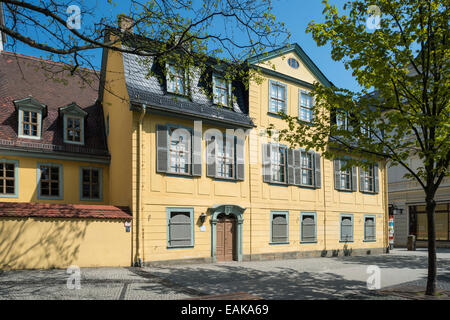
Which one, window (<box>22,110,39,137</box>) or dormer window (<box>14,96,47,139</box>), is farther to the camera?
window (<box>22,110,39,137</box>)

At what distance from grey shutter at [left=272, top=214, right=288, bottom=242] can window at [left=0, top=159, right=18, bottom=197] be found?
36.7 ft

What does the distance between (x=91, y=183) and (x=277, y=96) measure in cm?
964

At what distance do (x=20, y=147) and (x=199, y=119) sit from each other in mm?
7269

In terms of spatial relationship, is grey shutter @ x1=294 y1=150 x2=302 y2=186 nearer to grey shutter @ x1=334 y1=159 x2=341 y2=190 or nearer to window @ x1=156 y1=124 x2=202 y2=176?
grey shutter @ x1=334 y1=159 x2=341 y2=190

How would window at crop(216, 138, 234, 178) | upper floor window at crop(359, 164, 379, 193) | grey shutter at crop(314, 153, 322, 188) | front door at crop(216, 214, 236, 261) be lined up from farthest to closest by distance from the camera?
upper floor window at crop(359, 164, 379, 193) < grey shutter at crop(314, 153, 322, 188) < window at crop(216, 138, 234, 178) < front door at crop(216, 214, 236, 261)

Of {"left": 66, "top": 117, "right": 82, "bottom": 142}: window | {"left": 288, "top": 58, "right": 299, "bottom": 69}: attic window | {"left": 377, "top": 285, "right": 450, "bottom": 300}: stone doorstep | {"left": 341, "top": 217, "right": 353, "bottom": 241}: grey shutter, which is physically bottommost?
{"left": 377, "top": 285, "right": 450, "bottom": 300}: stone doorstep

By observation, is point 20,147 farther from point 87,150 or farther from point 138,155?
point 138,155

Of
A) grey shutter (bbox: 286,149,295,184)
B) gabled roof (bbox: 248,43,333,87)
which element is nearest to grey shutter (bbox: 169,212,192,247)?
grey shutter (bbox: 286,149,295,184)

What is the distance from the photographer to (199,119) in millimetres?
16453

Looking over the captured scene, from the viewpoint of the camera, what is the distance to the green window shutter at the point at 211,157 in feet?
54.5

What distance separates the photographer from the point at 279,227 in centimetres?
1902

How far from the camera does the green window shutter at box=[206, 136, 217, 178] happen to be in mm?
16609
